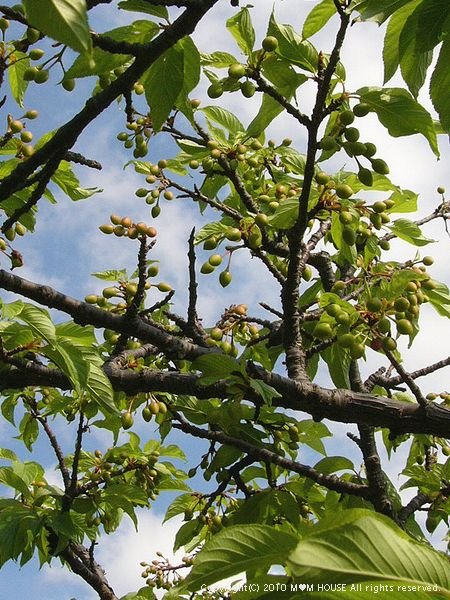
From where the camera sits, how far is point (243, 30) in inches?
115

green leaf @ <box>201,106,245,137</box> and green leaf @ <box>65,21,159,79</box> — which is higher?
green leaf @ <box>201,106,245,137</box>

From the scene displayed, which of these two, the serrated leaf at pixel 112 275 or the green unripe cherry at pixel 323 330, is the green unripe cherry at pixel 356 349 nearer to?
the green unripe cherry at pixel 323 330

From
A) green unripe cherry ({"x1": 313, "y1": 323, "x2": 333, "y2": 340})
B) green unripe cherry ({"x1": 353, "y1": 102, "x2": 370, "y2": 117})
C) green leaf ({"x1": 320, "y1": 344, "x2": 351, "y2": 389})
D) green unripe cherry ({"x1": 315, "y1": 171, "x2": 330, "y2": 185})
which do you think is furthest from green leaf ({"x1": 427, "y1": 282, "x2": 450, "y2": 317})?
green unripe cherry ({"x1": 353, "y1": 102, "x2": 370, "y2": 117})

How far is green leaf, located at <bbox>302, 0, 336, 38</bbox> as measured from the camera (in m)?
2.33

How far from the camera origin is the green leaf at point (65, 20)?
38.3 inches

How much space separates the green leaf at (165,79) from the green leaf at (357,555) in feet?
5.10

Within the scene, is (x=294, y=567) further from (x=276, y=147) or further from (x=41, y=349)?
(x=276, y=147)

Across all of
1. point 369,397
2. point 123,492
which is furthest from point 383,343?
point 123,492

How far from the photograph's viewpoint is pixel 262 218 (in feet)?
11.0

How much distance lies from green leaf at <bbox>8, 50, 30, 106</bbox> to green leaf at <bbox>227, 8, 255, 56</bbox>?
0.94 m

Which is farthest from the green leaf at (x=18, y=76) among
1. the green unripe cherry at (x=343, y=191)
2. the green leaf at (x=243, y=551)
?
the green leaf at (x=243, y=551)

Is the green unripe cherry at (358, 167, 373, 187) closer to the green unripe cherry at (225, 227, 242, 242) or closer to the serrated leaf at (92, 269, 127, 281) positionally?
the green unripe cherry at (225, 227, 242, 242)

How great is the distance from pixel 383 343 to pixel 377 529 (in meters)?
1.84

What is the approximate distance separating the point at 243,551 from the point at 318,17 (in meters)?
1.83
